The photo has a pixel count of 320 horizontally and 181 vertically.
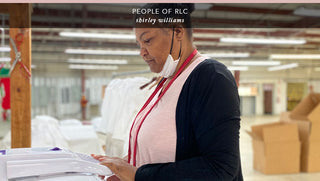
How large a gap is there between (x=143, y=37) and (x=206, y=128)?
311 millimetres

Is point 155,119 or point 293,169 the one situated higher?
point 155,119

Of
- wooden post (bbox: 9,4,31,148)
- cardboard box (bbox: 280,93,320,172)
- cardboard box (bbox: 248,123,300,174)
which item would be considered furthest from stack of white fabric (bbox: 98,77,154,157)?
cardboard box (bbox: 280,93,320,172)

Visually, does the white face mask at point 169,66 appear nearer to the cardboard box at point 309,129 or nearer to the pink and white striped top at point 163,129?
the pink and white striped top at point 163,129

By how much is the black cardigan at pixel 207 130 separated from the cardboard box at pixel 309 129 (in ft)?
11.6

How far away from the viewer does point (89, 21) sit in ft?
15.1

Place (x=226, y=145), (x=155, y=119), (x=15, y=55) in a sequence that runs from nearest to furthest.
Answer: (x=226, y=145)
(x=155, y=119)
(x=15, y=55)

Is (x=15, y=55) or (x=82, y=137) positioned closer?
(x=15, y=55)

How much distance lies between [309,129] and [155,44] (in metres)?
3.67

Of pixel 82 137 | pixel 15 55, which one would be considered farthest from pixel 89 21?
pixel 15 55

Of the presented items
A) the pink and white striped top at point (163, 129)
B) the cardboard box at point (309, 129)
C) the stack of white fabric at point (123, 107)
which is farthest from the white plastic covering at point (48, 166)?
the cardboard box at point (309, 129)

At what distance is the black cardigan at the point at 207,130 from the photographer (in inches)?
22.9

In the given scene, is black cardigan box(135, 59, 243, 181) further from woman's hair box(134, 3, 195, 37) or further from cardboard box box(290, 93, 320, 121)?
cardboard box box(290, 93, 320, 121)

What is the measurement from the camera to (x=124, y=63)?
33.4 feet

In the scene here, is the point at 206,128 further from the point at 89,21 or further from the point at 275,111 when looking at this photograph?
the point at 275,111
